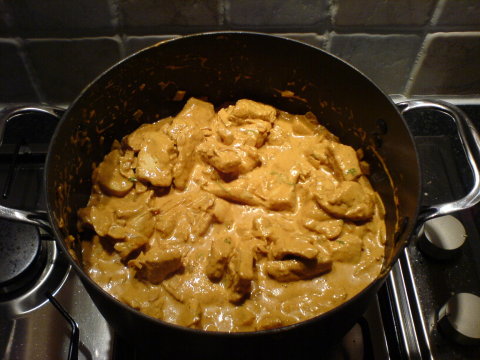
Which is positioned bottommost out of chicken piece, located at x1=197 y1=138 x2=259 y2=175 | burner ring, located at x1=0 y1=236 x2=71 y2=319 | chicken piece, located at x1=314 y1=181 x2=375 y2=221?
burner ring, located at x1=0 y1=236 x2=71 y2=319

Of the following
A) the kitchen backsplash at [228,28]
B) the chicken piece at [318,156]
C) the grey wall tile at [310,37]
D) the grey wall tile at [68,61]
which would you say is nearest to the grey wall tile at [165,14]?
the kitchen backsplash at [228,28]

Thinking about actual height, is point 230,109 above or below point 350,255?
above

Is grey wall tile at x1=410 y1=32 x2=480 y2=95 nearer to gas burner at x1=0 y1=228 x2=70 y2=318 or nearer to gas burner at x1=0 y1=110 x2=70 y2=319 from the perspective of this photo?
gas burner at x1=0 y1=110 x2=70 y2=319

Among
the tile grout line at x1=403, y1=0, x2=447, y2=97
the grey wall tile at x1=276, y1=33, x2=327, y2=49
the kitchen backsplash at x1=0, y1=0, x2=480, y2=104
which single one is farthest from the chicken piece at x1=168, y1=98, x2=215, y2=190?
the tile grout line at x1=403, y1=0, x2=447, y2=97

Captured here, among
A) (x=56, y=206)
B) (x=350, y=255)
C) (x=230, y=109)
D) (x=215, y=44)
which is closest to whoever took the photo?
(x=56, y=206)

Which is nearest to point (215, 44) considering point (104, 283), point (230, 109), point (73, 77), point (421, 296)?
point (230, 109)

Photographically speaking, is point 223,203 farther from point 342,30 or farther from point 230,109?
point 342,30

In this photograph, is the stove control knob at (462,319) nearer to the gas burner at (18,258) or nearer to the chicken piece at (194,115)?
the chicken piece at (194,115)
